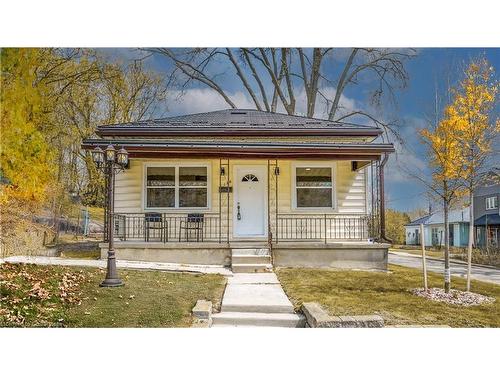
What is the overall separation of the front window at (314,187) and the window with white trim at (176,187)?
1966 millimetres

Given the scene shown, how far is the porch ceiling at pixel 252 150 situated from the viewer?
8438 millimetres

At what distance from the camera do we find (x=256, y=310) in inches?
216

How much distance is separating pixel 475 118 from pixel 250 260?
439 cm

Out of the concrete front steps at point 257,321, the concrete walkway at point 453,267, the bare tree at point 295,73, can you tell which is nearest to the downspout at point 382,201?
the concrete walkway at point 453,267

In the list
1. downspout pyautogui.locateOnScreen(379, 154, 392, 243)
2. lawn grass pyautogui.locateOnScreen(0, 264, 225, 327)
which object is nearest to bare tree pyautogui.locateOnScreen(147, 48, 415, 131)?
downspout pyautogui.locateOnScreen(379, 154, 392, 243)

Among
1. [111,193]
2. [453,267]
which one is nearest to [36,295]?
[111,193]

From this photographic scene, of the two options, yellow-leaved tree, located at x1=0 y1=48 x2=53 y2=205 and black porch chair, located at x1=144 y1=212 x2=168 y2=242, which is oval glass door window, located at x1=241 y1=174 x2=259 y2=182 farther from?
yellow-leaved tree, located at x1=0 y1=48 x2=53 y2=205

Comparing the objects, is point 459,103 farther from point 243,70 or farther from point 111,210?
point 111,210

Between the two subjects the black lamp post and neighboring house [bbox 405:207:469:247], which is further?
neighboring house [bbox 405:207:469:247]

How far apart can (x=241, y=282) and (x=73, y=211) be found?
15.5 ft

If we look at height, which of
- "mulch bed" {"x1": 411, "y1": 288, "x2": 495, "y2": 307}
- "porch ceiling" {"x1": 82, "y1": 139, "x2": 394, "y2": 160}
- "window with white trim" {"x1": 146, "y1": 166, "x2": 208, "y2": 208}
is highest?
"porch ceiling" {"x1": 82, "y1": 139, "x2": 394, "y2": 160}

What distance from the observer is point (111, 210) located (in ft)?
20.4

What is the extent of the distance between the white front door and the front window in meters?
0.73

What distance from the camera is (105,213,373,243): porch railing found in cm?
934
